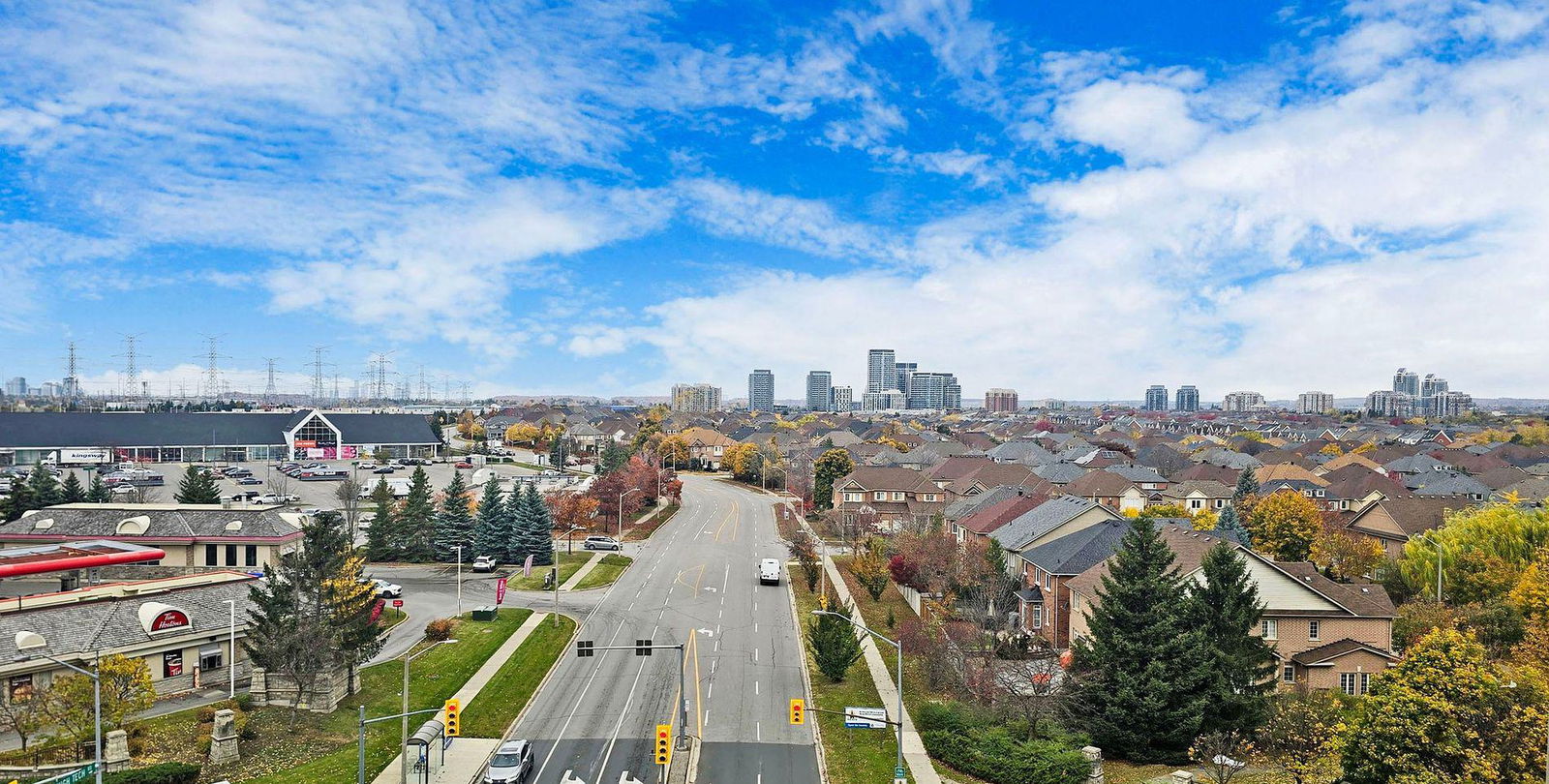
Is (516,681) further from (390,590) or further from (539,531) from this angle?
(539,531)

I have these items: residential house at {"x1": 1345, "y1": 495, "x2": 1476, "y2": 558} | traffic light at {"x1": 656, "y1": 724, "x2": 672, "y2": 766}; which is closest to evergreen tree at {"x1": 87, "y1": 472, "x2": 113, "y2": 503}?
traffic light at {"x1": 656, "y1": 724, "x2": 672, "y2": 766}

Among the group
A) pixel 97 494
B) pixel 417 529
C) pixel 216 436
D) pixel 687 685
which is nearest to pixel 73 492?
pixel 97 494

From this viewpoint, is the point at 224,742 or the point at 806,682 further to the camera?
the point at 806,682

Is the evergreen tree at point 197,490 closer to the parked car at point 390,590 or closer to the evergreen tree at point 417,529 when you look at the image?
the evergreen tree at point 417,529

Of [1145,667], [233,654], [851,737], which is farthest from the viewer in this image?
[233,654]

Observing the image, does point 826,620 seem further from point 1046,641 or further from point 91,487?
point 91,487

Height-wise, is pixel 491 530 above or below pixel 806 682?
above

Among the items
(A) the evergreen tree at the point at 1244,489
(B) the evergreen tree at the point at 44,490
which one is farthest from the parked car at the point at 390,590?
(A) the evergreen tree at the point at 1244,489

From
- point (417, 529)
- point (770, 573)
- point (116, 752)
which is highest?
point (417, 529)
